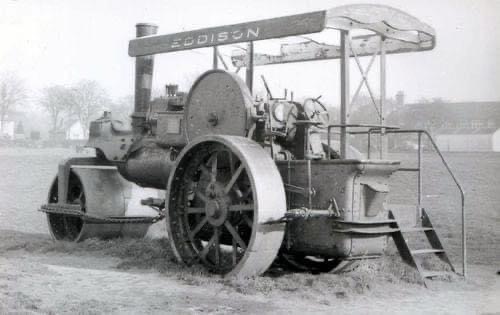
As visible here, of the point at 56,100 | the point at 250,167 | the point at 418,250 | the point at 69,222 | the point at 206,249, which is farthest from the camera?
the point at 56,100

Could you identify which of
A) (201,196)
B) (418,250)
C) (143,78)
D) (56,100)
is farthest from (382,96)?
(56,100)

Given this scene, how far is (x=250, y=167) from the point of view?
260 inches

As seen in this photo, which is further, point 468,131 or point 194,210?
point 468,131

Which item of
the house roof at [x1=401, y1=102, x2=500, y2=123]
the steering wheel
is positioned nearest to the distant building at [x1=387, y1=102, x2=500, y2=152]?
the house roof at [x1=401, y1=102, x2=500, y2=123]

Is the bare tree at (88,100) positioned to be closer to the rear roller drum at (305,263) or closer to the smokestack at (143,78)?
the smokestack at (143,78)

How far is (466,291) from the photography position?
6680 millimetres

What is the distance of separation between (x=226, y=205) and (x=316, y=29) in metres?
2.15

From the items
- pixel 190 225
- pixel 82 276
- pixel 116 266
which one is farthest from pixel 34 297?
pixel 190 225

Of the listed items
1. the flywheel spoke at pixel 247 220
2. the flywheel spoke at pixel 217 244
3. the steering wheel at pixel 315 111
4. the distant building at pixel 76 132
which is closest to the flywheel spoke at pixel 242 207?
the flywheel spoke at pixel 247 220

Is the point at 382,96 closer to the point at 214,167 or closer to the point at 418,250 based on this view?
the point at 418,250

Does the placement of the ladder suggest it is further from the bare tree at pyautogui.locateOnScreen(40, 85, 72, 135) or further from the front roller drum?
the bare tree at pyautogui.locateOnScreen(40, 85, 72, 135)

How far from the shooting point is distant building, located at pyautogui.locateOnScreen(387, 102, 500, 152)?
4534cm

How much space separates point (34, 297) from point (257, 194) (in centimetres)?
229

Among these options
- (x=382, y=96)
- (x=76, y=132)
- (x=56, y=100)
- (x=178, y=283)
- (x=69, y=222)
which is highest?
(x=56, y=100)
